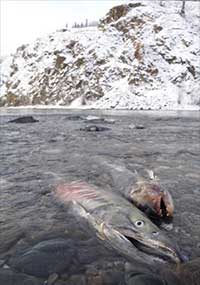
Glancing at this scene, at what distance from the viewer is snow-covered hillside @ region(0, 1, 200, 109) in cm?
4978

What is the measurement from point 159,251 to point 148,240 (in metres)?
0.17

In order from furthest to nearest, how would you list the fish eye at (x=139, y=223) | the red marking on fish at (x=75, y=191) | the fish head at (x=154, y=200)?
1. the red marking on fish at (x=75, y=191)
2. the fish head at (x=154, y=200)
3. the fish eye at (x=139, y=223)

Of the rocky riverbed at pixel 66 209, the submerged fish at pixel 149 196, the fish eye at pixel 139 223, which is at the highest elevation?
the fish eye at pixel 139 223

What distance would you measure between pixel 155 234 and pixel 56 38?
6640 centimetres

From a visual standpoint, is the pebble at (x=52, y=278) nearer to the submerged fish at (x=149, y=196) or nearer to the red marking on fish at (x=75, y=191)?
the red marking on fish at (x=75, y=191)

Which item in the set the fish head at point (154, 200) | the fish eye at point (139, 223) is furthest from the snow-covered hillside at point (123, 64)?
the fish eye at point (139, 223)

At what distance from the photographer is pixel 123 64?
53.8 m

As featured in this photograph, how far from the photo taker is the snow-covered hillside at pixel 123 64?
49.8 meters

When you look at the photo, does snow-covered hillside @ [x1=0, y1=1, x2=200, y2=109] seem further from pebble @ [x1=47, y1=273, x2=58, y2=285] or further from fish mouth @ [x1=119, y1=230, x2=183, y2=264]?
pebble @ [x1=47, y1=273, x2=58, y2=285]

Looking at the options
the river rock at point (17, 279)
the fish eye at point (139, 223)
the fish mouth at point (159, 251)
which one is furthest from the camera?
the fish eye at point (139, 223)

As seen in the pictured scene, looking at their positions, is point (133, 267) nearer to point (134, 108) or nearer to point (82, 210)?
point (82, 210)

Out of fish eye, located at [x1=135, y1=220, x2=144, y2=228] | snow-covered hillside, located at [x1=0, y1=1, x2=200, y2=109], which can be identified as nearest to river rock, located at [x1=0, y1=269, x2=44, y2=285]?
fish eye, located at [x1=135, y1=220, x2=144, y2=228]

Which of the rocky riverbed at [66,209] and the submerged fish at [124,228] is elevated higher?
the submerged fish at [124,228]

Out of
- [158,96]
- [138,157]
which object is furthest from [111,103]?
[138,157]
